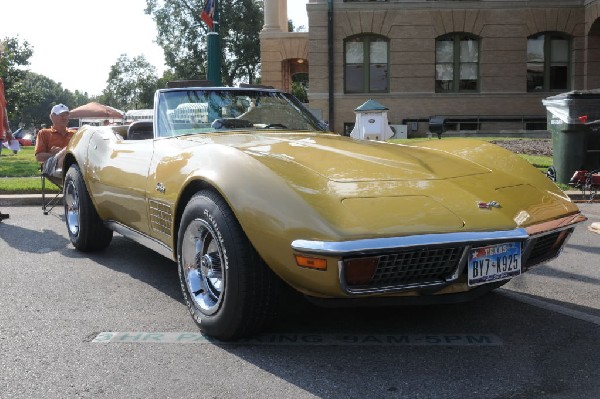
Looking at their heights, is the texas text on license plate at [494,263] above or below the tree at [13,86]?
below

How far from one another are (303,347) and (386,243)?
80 cm

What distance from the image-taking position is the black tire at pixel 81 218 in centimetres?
505

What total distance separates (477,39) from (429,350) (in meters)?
22.7

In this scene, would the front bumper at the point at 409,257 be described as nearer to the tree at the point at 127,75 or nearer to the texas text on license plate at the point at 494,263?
the texas text on license plate at the point at 494,263

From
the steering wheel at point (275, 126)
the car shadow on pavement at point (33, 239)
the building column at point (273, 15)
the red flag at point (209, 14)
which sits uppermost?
the building column at point (273, 15)

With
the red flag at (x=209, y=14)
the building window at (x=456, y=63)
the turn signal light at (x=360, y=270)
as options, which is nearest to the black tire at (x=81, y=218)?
the turn signal light at (x=360, y=270)

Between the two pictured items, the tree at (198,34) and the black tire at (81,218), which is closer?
the black tire at (81,218)

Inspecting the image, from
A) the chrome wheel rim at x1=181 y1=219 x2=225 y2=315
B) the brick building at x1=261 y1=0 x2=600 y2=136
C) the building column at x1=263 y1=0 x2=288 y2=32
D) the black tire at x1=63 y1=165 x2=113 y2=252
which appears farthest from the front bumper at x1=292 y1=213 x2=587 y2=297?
the building column at x1=263 y1=0 x2=288 y2=32

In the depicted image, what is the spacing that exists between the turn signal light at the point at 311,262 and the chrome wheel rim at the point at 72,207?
3.14 m

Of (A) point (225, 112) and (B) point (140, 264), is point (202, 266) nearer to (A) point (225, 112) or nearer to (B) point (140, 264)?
(A) point (225, 112)

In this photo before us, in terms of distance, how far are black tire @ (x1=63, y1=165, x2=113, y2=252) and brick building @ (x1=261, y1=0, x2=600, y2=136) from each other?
1811cm

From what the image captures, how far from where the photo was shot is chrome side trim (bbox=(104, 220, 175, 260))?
3.76m

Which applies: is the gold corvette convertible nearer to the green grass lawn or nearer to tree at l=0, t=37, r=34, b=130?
the green grass lawn

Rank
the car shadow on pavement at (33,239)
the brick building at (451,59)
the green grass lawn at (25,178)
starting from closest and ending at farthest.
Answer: the car shadow on pavement at (33,239)
the green grass lawn at (25,178)
the brick building at (451,59)
